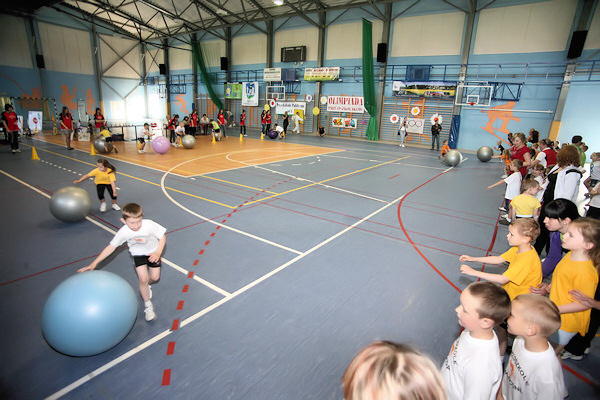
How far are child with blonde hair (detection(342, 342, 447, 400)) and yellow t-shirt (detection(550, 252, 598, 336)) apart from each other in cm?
282

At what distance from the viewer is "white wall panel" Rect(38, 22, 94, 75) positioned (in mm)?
27922

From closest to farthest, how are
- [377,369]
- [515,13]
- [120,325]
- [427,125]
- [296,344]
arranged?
[377,369] < [120,325] < [296,344] < [515,13] < [427,125]

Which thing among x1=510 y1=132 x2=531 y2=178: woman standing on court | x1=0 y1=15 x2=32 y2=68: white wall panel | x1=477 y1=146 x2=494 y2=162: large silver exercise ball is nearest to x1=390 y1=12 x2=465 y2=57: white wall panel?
x1=477 y1=146 x2=494 y2=162: large silver exercise ball

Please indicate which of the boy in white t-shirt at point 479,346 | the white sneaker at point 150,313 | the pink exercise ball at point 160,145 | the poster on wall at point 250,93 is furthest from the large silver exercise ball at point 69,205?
the poster on wall at point 250,93

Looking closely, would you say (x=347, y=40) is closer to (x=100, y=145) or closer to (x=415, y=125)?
(x=415, y=125)

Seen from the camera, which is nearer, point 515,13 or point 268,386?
point 268,386

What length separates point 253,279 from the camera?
4848 mm

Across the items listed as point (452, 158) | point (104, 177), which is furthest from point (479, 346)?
point (452, 158)

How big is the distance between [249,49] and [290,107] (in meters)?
7.30

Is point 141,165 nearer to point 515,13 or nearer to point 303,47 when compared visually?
point 303,47

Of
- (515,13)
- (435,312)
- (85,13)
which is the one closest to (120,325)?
(435,312)

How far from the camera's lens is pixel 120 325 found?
3305mm

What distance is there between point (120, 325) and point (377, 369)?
3213mm

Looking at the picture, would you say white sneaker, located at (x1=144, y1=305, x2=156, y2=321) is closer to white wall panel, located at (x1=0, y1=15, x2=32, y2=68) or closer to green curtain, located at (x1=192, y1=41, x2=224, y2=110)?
green curtain, located at (x1=192, y1=41, x2=224, y2=110)
